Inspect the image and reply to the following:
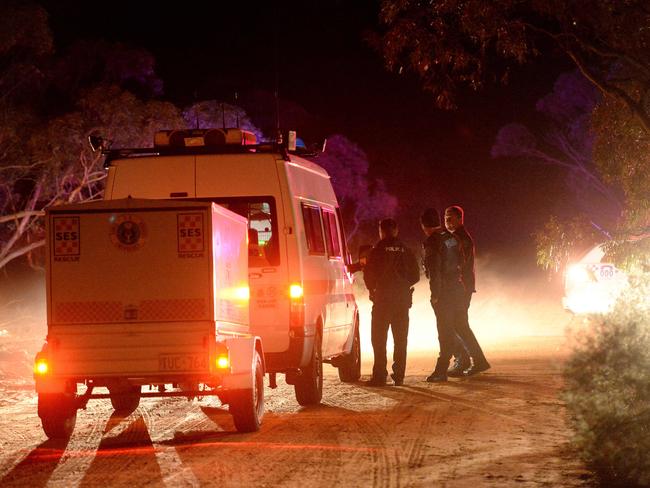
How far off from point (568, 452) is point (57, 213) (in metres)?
4.53

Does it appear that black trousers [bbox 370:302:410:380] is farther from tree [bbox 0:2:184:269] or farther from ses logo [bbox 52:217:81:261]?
tree [bbox 0:2:184:269]

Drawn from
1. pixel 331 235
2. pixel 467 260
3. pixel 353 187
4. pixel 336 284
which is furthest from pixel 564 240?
pixel 353 187

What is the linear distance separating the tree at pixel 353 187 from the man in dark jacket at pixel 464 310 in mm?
31134

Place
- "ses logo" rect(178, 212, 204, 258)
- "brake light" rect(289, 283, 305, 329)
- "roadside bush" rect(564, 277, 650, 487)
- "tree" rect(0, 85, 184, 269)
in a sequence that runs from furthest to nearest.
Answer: "tree" rect(0, 85, 184, 269), "brake light" rect(289, 283, 305, 329), "ses logo" rect(178, 212, 204, 258), "roadside bush" rect(564, 277, 650, 487)

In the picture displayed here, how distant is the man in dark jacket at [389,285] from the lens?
14398mm

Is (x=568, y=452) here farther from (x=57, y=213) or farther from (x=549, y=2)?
(x=549, y=2)

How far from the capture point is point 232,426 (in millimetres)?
11133

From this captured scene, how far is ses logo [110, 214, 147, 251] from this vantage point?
32.9 feet

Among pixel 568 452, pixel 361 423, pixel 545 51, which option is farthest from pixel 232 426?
pixel 545 51

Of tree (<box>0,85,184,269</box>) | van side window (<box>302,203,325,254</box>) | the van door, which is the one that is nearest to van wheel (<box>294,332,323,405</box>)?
the van door

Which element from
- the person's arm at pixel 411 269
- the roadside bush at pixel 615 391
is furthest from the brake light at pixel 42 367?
the person's arm at pixel 411 269

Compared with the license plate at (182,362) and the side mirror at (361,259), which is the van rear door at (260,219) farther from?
the side mirror at (361,259)

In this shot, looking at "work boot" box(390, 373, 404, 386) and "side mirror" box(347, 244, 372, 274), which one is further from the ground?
"side mirror" box(347, 244, 372, 274)

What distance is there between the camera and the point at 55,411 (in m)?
10.2
